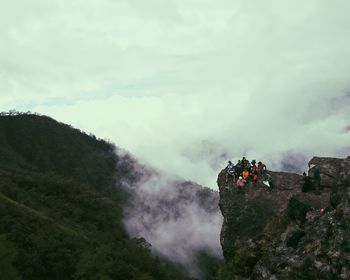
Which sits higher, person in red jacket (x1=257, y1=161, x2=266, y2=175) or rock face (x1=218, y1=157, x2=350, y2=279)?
person in red jacket (x1=257, y1=161, x2=266, y2=175)

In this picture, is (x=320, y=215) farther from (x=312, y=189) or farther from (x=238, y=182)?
(x=238, y=182)

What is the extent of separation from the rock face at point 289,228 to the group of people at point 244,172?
793 mm

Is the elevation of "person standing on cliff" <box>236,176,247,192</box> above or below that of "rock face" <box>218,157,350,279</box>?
above

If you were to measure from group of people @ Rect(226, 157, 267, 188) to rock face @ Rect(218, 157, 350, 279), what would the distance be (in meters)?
0.79

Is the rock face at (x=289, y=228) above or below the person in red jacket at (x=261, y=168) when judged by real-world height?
below

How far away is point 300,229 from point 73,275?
126m

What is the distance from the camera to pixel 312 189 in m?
38.3

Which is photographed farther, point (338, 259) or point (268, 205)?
point (268, 205)

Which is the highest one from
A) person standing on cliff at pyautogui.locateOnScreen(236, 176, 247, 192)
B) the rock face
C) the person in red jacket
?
the person in red jacket

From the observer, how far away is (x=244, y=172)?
4266 centimetres

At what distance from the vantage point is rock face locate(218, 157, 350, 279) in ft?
87.1

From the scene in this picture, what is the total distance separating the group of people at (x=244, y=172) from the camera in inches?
1665

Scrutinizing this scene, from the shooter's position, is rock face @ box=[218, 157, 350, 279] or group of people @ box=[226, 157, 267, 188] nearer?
rock face @ box=[218, 157, 350, 279]

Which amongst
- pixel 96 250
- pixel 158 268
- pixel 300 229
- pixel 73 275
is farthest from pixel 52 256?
pixel 300 229
